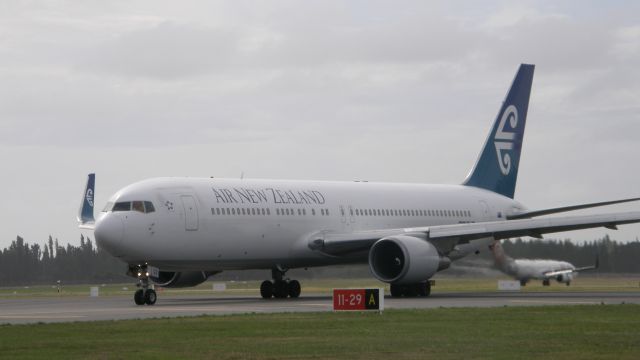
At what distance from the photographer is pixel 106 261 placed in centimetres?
6969

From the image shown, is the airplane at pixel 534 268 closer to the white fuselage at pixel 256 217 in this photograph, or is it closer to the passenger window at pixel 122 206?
the white fuselage at pixel 256 217

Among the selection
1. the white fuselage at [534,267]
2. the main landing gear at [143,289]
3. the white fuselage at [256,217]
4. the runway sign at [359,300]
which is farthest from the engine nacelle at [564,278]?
the runway sign at [359,300]

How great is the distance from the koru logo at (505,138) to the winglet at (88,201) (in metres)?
21.7

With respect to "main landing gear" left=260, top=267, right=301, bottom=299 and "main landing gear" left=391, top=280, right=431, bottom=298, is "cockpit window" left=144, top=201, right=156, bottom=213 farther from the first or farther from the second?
"main landing gear" left=391, top=280, right=431, bottom=298

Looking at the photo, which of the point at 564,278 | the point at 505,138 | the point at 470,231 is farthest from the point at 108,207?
the point at 564,278

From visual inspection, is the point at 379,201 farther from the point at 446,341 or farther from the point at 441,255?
the point at 446,341

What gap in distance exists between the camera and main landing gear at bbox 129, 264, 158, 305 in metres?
36.0

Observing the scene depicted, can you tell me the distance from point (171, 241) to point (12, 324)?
442 inches

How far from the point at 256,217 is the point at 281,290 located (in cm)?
398

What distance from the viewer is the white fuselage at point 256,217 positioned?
3669 cm

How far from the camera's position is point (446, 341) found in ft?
67.6

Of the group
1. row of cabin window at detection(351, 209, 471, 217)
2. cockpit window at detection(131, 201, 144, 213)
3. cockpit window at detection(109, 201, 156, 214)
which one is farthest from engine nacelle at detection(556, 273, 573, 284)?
cockpit window at detection(131, 201, 144, 213)

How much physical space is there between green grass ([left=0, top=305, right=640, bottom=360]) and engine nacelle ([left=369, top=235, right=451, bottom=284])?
11.0m

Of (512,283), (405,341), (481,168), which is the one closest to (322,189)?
(481,168)
